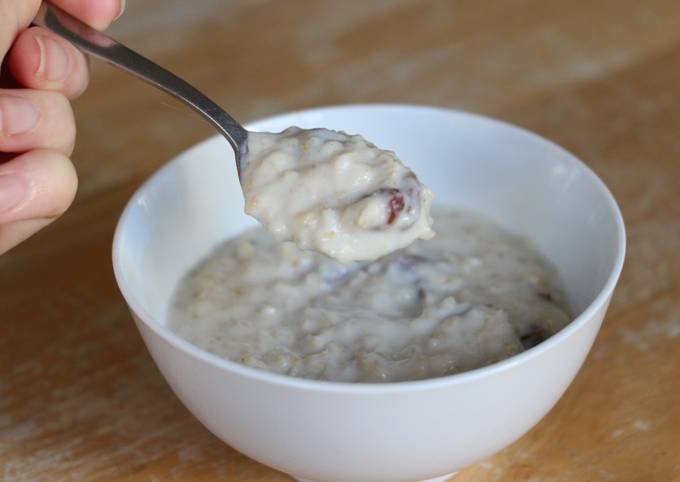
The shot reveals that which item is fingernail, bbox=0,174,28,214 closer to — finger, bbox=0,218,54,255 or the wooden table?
finger, bbox=0,218,54,255

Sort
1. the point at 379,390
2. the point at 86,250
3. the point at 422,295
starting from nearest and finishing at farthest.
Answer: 1. the point at 379,390
2. the point at 422,295
3. the point at 86,250

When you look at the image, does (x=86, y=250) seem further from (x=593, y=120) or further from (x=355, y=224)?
(x=593, y=120)

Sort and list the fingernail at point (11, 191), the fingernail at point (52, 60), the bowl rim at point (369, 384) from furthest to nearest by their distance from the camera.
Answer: the fingernail at point (52, 60) → the fingernail at point (11, 191) → the bowl rim at point (369, 384)

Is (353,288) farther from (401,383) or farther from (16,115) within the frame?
(16,115)

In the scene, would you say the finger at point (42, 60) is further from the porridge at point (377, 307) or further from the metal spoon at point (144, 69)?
the porridge at point (377, 307)

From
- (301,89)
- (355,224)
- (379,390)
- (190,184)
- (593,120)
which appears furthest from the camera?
(301,89)

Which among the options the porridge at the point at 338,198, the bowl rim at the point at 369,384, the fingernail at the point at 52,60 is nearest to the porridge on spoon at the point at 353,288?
the porridge at the point at 338,198

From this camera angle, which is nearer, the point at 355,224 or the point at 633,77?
the point at 355,224

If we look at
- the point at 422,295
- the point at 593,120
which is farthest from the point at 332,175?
the point at 593,120
